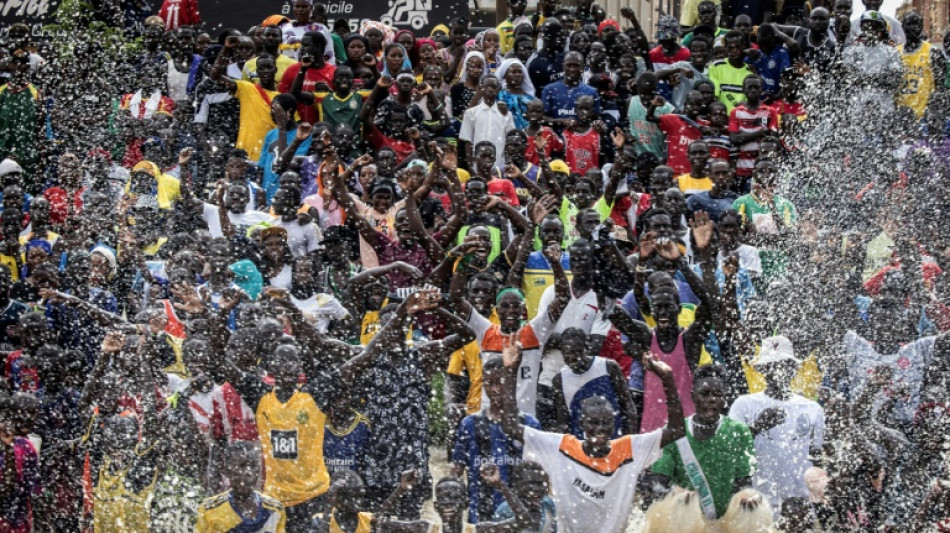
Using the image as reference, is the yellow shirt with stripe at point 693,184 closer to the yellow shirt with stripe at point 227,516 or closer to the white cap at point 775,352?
the white cap at point 775,352

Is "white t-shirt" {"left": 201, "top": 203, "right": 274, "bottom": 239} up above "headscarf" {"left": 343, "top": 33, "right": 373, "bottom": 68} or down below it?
below

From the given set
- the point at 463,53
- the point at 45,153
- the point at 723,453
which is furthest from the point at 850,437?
the point at 45,153

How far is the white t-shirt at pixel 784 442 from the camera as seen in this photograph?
34.2ft

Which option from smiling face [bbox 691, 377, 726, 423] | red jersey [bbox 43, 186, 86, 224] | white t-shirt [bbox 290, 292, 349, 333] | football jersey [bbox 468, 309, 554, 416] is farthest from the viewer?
red jersey [bbox 43, 186, 86, 224]

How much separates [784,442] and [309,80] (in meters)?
7.95

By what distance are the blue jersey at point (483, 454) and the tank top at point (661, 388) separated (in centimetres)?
94

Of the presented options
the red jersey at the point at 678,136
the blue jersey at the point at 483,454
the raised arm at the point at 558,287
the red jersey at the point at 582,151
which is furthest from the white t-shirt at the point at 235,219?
the blue jersey at the point at 483,454

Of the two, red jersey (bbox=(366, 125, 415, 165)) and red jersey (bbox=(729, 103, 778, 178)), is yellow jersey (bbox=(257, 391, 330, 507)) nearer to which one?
red jersey (bbox=(366, 125, 415, 165))

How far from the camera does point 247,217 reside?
14445mm

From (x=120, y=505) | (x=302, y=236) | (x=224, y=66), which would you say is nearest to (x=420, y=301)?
(x=120, y=505)

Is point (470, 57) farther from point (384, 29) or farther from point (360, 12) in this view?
point (360, 12)

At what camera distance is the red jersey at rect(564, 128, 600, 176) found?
15805 mm

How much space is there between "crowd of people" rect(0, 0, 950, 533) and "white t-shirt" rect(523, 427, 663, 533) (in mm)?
22

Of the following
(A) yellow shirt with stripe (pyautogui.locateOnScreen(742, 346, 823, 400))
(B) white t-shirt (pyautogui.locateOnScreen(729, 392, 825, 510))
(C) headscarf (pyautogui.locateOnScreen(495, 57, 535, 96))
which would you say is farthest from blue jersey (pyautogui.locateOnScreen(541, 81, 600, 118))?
(B) white t-shirt (pyautogui.locateOnScreen(729, 392, 825, 510))
